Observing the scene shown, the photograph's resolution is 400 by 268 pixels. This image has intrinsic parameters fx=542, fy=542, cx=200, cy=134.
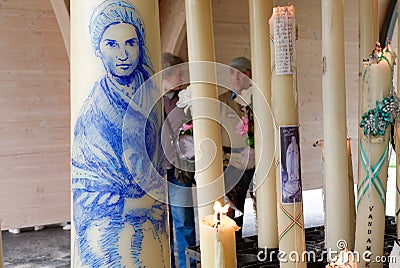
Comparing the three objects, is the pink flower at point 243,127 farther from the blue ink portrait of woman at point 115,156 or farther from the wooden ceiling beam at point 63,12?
the wooden ceiling beam at point 63,12

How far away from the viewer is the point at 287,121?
626 millimetres

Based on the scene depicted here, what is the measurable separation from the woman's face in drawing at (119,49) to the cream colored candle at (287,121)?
0.19 meters

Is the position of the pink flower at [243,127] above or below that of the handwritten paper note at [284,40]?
below

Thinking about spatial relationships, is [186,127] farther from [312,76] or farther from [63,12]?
[312,76]

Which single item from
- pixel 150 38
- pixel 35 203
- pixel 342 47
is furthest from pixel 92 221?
pixel 35 203

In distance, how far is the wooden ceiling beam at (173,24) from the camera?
9.59 ft

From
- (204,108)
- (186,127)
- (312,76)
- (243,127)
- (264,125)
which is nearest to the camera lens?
(204,108)

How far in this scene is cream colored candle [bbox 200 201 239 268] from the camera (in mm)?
586

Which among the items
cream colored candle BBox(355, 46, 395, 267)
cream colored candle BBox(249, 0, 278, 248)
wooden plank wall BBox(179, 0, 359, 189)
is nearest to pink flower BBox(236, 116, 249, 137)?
cream colored candle BBox(249, 0, 278, 248)

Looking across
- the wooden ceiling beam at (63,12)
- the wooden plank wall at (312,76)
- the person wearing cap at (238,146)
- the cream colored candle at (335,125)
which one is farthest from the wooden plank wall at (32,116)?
the cream colored candle at (335,125)

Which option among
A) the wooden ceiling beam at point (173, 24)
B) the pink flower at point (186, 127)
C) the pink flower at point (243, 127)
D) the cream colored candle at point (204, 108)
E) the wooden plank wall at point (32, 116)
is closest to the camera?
the cream colored candle at point (204, 108)

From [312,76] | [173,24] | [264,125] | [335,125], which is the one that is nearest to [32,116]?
[173,24]

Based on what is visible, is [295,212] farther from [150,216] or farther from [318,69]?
[318,69]

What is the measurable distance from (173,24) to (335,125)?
89.8 inches
